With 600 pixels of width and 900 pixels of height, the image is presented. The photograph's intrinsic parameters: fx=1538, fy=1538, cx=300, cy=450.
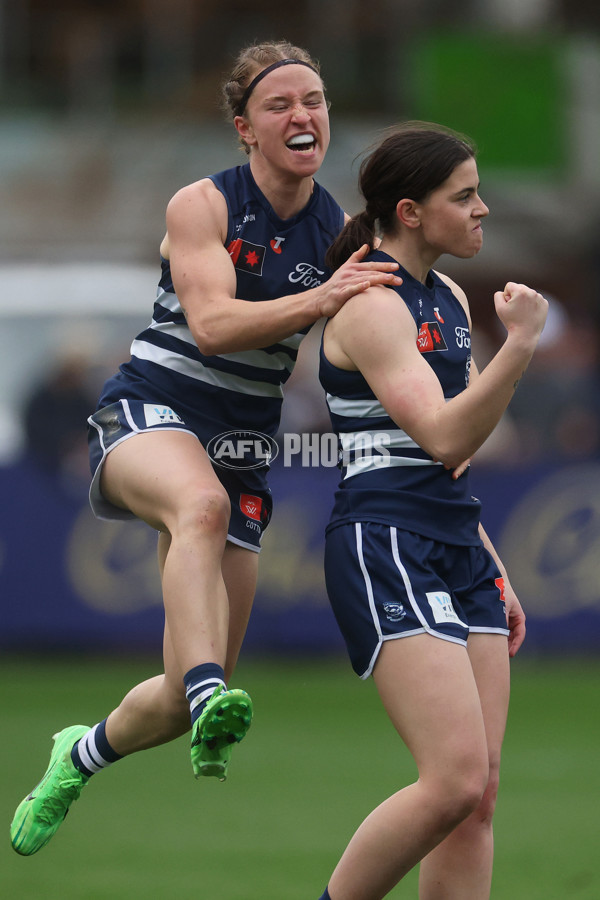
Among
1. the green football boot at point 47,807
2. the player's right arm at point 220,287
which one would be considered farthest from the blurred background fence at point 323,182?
the green football boot at point 47,807

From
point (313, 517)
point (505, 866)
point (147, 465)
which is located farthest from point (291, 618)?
point (147, 465)

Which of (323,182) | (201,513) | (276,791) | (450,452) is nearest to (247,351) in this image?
(201,513)

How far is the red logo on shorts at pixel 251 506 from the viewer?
5395 mm

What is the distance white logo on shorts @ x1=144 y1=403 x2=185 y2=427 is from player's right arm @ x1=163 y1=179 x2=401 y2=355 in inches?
15.1

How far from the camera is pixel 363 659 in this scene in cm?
436

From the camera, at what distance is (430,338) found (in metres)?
4.43

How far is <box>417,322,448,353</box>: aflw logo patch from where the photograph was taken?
440cm

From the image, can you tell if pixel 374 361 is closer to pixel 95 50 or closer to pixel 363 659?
pixel 363 659

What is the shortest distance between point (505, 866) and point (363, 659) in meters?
2.24

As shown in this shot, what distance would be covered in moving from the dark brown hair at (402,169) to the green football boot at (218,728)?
138 centimetres

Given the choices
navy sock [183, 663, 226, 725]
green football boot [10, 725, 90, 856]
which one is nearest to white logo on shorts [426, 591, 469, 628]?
navy sock [183, 663, 226, 725]

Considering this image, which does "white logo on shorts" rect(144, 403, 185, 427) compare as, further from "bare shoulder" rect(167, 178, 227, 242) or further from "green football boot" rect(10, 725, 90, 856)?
"green football boot" rect(10, 725, 90, 856)

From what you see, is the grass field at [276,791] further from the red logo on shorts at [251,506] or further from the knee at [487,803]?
the red logo on shorts at [251,506]

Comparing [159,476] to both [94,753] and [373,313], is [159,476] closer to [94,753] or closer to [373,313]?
[373,313]
